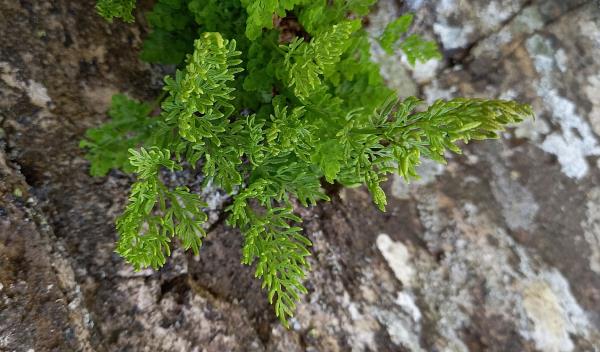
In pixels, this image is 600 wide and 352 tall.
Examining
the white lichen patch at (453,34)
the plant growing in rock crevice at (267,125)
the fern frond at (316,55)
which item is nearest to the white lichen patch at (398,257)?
the plant growing in rock crevice at (267,125)

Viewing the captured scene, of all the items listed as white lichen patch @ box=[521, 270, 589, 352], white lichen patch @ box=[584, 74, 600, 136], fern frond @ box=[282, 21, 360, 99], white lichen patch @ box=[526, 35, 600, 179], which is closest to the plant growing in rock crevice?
fern frond @ box=[282, 21, 360, 99]

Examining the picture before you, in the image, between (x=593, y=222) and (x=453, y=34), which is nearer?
(x=593, y=222)

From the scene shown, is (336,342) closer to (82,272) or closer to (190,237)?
(190,237)

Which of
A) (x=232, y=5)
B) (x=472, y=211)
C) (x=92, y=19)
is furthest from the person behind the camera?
(x=472, y=211)

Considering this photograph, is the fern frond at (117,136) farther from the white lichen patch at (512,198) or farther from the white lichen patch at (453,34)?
the white lichen patch at (512,198)

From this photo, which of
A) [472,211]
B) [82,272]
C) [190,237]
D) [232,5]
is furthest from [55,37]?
[472,211]

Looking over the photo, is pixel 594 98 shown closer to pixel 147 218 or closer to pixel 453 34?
pixel 453 34

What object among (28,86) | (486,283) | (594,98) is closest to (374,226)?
(486,283)

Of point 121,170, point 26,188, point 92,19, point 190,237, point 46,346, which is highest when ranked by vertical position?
point 92,19
